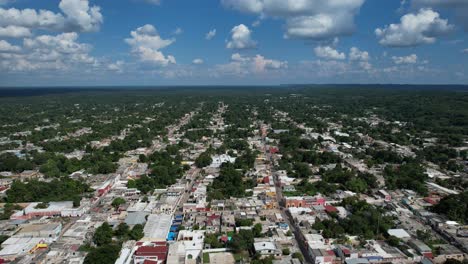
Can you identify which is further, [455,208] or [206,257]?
[455,208]

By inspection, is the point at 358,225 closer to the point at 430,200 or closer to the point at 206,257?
the point at 430,200

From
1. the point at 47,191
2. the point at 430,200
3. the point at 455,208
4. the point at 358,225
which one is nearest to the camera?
the point at 358,225

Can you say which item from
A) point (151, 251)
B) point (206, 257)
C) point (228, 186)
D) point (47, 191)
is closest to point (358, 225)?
point (206, 257)

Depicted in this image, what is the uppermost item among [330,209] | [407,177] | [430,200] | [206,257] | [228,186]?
[407,177]

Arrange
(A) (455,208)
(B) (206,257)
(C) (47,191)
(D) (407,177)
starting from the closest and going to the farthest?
(B) (206,257) < (A) (455,208) < (C) (47,191) < (D) (407,177)

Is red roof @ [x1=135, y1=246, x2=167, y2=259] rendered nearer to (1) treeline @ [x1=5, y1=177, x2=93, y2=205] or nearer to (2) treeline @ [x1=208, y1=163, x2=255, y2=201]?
(2) treeline @ [x1=208, y1=163, x2=255, y2=201]

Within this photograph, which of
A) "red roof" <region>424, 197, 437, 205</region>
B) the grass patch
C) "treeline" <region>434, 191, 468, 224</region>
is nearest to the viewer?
the grass patch

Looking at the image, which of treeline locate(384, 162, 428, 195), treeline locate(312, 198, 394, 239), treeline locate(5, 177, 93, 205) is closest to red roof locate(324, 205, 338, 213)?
treeline locate(312, 198, 394, 239)

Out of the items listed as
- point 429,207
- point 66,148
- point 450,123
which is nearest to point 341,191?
point 429,207

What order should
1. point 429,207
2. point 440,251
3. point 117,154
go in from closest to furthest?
point 440,251
point 429,207
point 117,154

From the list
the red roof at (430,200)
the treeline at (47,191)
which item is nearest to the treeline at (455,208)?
the red roof at (430,200)

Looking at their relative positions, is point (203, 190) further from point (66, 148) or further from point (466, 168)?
point (466, 168)
